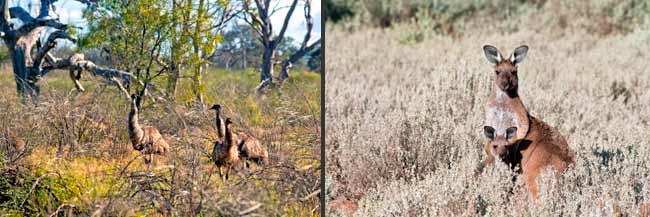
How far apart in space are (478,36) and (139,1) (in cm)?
366

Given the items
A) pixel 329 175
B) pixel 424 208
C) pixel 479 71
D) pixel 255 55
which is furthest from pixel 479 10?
pixel 424 208

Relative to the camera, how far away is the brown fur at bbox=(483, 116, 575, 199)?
2.77 meters

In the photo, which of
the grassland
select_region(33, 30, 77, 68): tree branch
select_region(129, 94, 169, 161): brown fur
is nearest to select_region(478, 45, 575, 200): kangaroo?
the grassland

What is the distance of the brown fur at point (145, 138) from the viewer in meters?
3.23

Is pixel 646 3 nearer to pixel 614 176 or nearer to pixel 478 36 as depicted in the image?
pixel 478 36

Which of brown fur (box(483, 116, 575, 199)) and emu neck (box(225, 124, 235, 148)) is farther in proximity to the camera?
emu neck (box(225, 124, 235, 148))

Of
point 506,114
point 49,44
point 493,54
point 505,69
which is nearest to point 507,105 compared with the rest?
point 506,114

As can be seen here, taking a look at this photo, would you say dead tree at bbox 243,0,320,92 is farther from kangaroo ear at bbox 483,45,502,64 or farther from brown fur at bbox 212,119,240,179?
kangaroo ear at bbox 483,45,502,64

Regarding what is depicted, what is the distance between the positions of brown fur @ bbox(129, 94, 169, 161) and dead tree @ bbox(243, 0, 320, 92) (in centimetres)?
59

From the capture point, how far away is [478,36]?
21.4 ft

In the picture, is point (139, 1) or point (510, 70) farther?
point (139, 1)

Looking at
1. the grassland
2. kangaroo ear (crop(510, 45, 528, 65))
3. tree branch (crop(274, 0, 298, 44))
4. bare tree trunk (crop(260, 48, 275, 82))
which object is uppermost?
tree branch (crop(274, 0, 298, 44))

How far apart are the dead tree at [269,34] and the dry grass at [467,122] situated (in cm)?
36

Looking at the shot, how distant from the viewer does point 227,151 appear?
126 inches
